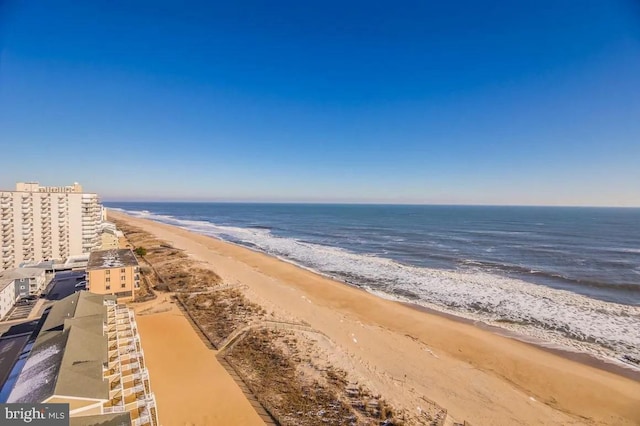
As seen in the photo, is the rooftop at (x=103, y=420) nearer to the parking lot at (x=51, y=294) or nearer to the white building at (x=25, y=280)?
the parking lot at (x=51, y=294)

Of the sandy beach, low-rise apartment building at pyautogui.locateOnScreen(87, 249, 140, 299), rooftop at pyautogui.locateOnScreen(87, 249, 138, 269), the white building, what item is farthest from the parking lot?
the sandy beach

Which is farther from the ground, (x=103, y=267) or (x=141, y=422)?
(x=103, y=267)

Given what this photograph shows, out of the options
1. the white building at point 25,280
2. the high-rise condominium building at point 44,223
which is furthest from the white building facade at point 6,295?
the high-rise condominium building at point 44,223

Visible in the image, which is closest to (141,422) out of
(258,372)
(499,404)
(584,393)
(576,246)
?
(258,372)

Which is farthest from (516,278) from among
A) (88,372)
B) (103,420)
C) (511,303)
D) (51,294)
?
(51,294)

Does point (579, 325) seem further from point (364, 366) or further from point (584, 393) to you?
point (364, 366)
